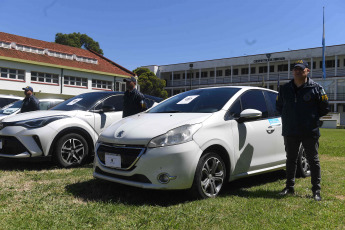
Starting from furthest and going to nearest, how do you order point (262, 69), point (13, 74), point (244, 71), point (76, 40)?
point (76, 40) < point (244, 71) < point (262, 69) < point (13, 74)

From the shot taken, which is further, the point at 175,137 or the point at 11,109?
the point at 11,109

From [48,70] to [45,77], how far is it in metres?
0.79

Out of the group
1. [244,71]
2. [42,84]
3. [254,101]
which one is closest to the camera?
[254,101]

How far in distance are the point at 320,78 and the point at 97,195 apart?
4467cm

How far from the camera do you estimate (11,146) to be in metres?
5.20

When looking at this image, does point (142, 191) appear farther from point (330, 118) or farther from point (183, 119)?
point (330, 118)

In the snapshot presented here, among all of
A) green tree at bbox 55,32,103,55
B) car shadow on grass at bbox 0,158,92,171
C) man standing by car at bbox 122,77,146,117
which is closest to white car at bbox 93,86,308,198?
man standing by car at bbox 122,77,146,117

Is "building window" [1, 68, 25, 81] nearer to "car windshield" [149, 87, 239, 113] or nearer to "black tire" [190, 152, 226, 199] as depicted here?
"car windshield" [149, 87, 239, 113]

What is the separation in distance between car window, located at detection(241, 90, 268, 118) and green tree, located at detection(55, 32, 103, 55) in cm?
6115

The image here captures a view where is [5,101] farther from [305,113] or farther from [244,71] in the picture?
[244,71]

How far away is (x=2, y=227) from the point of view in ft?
9.04

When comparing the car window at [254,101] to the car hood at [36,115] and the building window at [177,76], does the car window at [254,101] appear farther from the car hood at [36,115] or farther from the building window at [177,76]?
the building window at [177,76]

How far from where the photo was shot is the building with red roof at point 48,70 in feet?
98.9

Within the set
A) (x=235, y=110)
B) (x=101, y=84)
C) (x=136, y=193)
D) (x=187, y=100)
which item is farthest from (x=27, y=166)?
(x=101, y=84)
